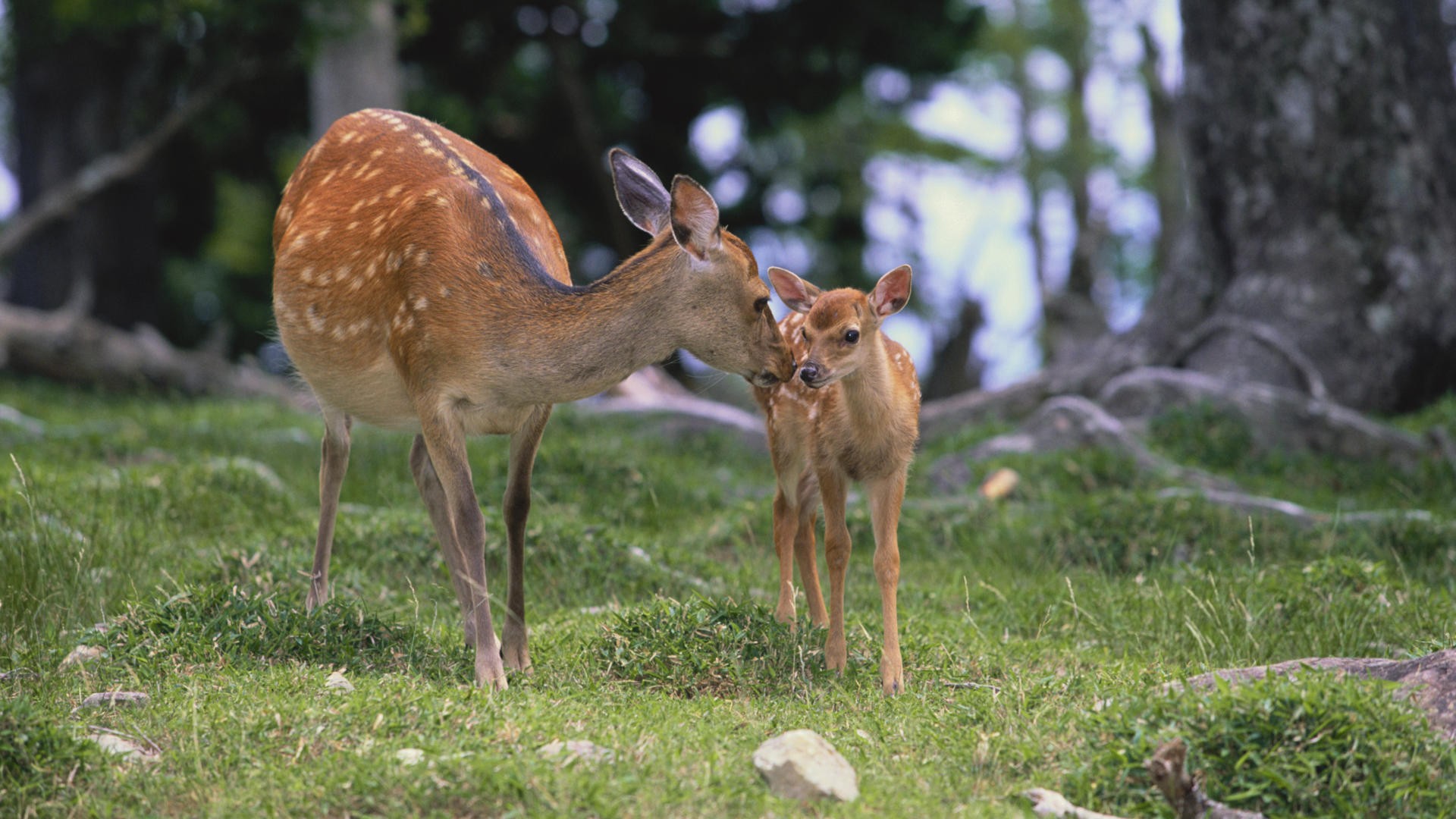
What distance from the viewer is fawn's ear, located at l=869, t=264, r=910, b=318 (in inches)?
207

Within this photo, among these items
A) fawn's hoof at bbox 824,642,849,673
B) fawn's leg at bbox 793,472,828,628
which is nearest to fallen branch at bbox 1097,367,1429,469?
fawn's leg at bbox 793,472,828,628

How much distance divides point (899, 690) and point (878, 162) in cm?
2803

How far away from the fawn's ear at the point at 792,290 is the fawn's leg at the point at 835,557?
27.2 inches

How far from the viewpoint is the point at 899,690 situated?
15.7ft

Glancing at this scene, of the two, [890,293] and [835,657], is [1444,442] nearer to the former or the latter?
[890,293]

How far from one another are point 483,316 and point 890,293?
1526mm

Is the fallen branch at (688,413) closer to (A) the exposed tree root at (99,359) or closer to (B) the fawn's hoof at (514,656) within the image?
(A) the exposed tree root at (99,359)

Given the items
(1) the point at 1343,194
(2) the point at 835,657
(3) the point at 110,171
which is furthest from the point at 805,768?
(3) the point at 110,171

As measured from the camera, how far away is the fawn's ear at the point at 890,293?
5266 millimetres

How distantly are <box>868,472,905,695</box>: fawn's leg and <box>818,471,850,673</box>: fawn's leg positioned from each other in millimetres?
128

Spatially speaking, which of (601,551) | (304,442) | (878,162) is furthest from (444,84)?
(878,162)

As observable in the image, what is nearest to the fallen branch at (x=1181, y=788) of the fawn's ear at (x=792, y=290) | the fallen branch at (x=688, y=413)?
the fawn's ear at (x=792, y=290)

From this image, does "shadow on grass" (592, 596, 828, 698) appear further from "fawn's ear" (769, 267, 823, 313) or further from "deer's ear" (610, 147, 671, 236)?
"deer's ear" (610, 147, 671, 236)

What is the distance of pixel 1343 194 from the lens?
9836 millimetres
